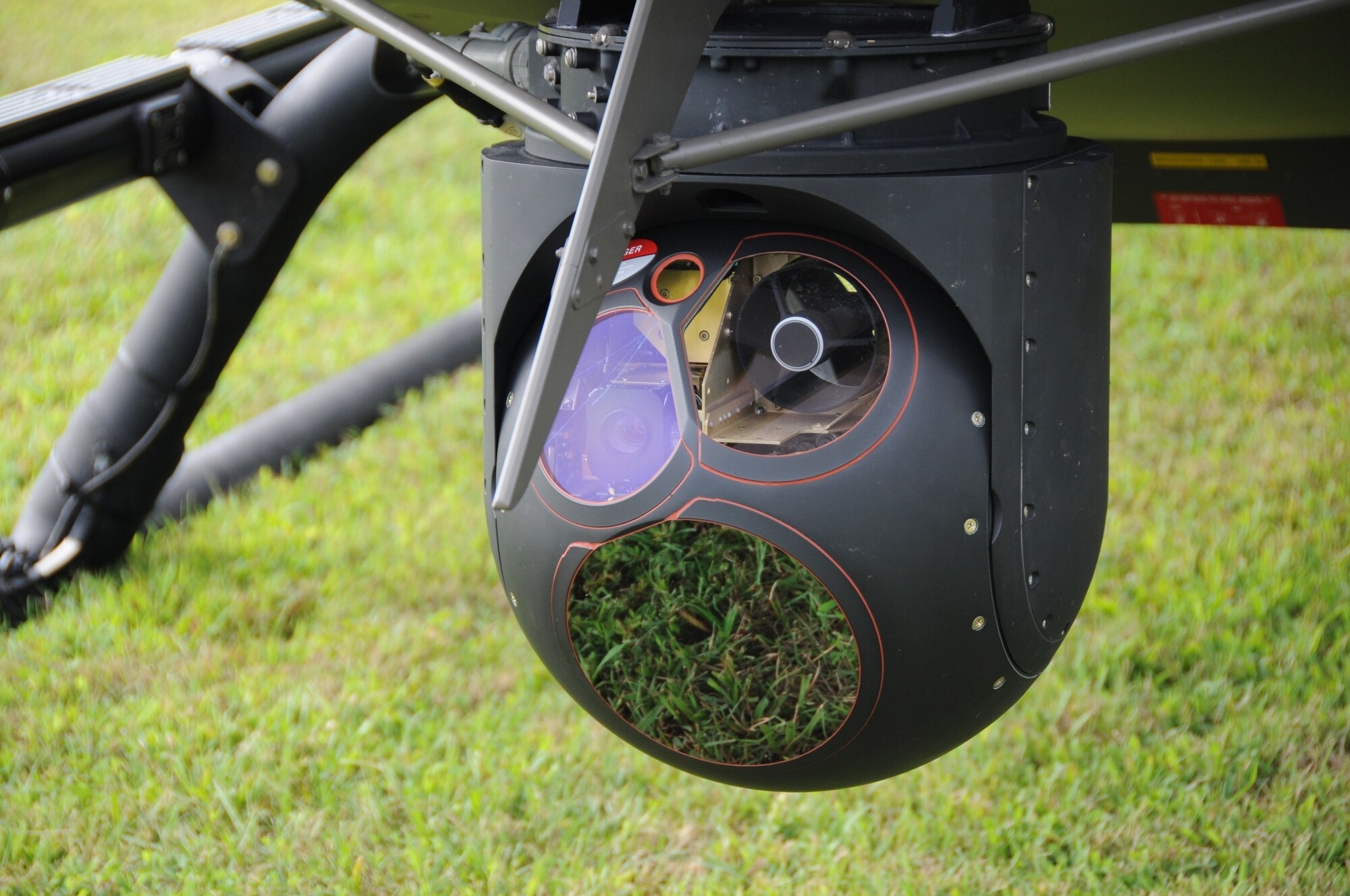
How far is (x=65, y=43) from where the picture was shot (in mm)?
7492

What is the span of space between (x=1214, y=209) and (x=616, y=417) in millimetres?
1699

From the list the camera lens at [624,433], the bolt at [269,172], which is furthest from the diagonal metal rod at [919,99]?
the bolt at [269,172]

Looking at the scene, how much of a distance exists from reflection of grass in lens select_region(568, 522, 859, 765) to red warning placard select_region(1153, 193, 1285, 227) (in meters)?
1.59

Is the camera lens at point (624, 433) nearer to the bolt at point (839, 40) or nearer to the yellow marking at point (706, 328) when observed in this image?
the yellow marking at point (706, 328)

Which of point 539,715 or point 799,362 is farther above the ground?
point 799,362

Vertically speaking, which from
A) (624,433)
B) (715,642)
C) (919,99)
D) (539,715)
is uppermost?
(919,99)

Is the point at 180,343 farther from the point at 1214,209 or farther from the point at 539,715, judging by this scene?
the point at 1214,209

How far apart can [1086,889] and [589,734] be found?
96 cm

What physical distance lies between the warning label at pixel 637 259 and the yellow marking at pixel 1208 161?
1485 mm

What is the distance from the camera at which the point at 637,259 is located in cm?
137

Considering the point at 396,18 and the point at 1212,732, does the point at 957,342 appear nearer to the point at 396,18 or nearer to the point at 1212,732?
the point at 396,18

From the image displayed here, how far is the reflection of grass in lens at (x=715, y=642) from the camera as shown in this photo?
1.31 meters

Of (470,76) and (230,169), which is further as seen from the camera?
(230,169)

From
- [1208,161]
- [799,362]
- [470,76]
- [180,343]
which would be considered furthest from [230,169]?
[1208,161]
